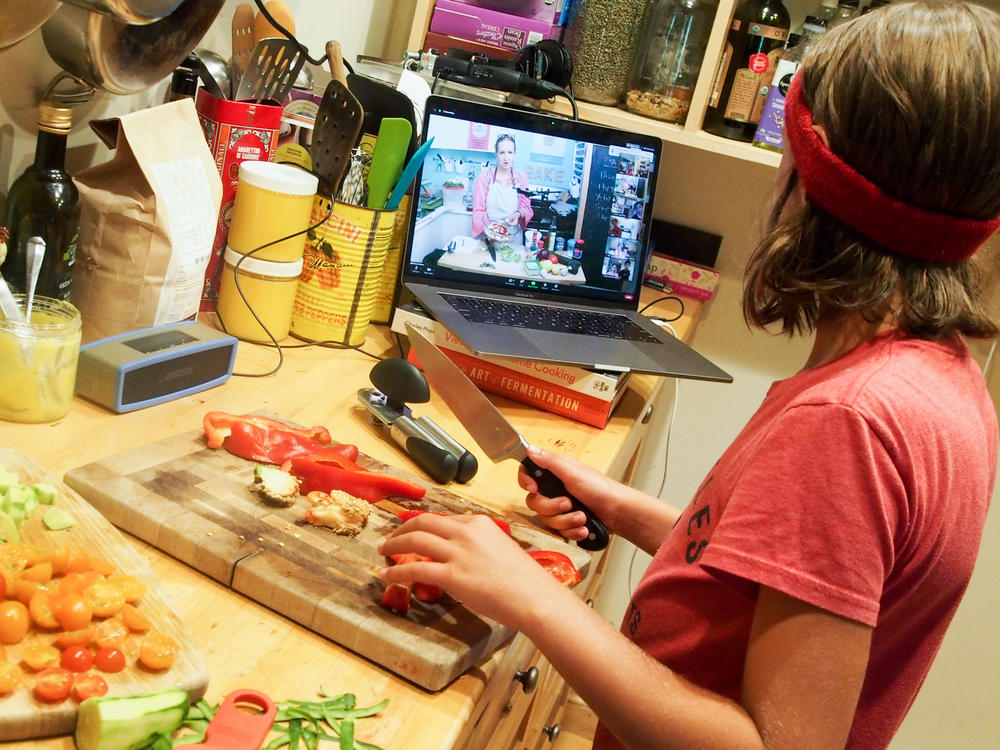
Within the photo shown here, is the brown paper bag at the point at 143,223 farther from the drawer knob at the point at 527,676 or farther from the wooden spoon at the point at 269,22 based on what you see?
the drawer knob at the point at 527,676

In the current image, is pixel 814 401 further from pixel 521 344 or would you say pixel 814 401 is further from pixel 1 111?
pixel 1 111

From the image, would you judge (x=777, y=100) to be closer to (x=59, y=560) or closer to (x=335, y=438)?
(x=335, y=438)

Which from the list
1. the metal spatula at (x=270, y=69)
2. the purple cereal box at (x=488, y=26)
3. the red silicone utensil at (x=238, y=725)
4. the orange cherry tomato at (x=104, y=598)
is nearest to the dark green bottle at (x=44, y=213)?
the metal spatula at (x=270, y=69)

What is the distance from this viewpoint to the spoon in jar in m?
0.93

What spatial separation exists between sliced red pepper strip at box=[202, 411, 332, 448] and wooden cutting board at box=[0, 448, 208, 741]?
167mm

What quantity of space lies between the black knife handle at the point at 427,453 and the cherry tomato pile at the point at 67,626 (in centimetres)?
41

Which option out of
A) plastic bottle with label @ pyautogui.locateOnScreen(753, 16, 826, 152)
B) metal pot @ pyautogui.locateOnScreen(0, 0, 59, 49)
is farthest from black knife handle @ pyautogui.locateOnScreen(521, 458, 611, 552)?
plastic bottle with label @ pyautogui.locateOnScreen(753, 16, 826, 152)

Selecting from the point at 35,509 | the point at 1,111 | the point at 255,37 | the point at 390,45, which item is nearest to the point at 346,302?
the point at 255,37

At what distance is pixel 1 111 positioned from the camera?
1.01 metres

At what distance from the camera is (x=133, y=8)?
0.82 metres

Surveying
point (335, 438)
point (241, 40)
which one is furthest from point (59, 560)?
point (241, 40)

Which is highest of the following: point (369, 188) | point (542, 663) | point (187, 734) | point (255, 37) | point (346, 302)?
point (255, 37)

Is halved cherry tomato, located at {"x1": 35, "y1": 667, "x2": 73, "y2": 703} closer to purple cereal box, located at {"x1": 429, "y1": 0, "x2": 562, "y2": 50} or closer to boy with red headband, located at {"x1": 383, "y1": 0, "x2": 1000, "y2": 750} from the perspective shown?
boy with red headband, located at {"x1": 383, "y1": 0, "x2": 1000, "y2": 750}

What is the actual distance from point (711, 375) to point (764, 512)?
0.81 metres
